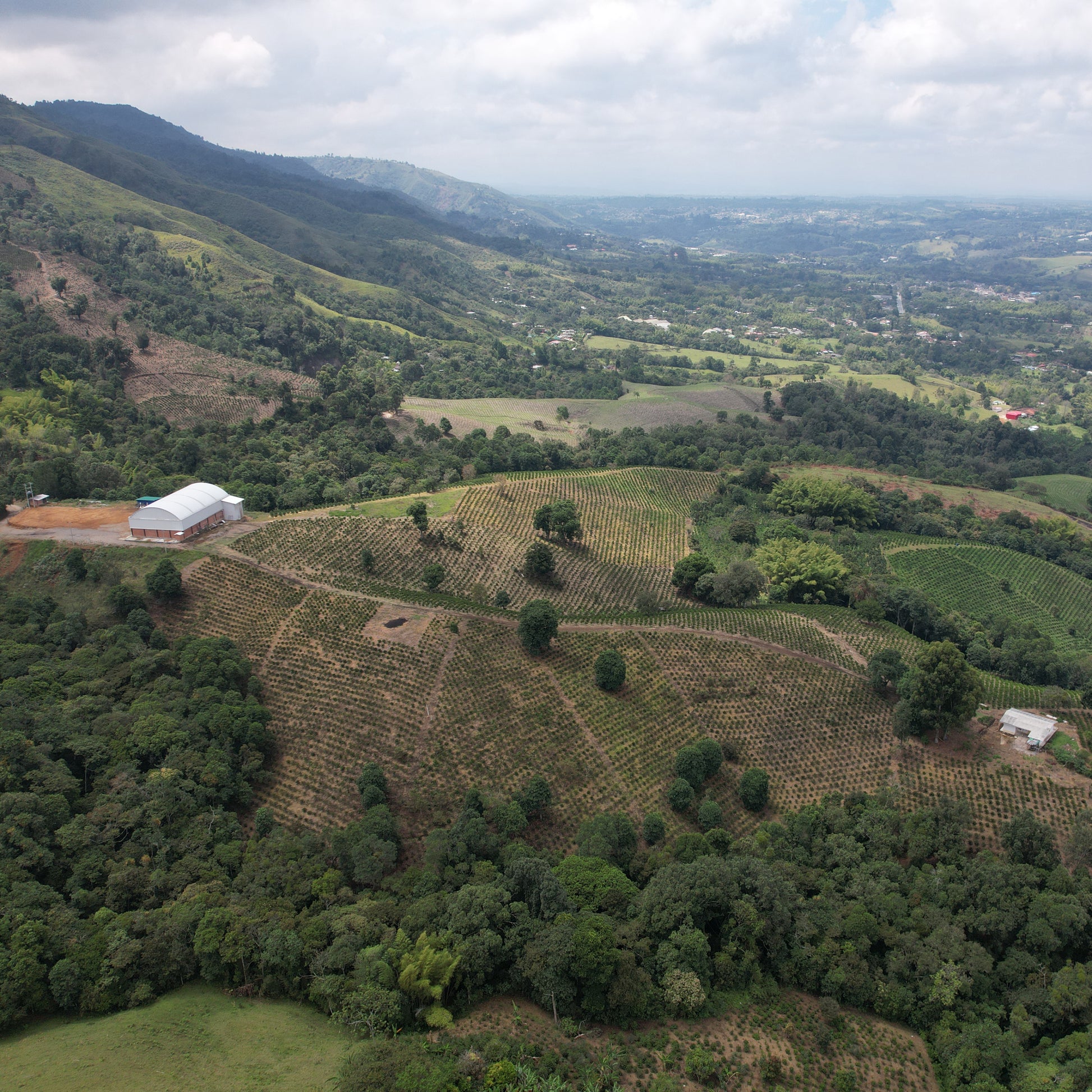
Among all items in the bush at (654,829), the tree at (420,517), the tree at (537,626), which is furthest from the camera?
the tree at (420,517)

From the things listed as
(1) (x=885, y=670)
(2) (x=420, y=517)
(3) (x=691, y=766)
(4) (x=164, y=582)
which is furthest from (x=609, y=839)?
(4) (x=164, y=582)

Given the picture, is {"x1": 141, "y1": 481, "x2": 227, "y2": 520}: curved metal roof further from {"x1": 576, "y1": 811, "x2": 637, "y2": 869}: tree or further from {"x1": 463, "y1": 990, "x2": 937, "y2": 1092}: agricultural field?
{"x1": 463, "y1": 990, "x2": 937, "y2": 1092}: agricultural field

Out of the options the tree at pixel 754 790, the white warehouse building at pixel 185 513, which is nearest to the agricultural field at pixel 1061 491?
the tree at pixel 754 790

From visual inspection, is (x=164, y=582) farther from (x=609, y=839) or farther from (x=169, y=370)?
(x=169, y=370)

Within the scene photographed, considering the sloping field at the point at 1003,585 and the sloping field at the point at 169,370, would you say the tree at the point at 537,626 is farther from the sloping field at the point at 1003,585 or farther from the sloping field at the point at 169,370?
the sloping field at the point at 169,370

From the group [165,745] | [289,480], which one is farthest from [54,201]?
[165,745]
